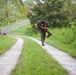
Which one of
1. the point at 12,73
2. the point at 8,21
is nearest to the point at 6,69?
the point at 12,73

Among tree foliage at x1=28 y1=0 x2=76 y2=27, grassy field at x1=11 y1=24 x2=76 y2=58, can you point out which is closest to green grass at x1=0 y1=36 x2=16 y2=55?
grassy field at x1=11 y1=24 x2=76 y2=58

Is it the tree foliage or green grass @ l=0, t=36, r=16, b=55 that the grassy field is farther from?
green grass @ l=0, t=36, r=16, b=55

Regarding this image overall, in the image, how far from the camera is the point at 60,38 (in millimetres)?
27750

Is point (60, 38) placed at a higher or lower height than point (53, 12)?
higher

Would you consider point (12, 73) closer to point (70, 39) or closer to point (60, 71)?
point (60, 71)

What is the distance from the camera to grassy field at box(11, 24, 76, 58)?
1746 centimetres

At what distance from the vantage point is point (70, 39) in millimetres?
22125

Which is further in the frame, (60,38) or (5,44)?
(60,38)

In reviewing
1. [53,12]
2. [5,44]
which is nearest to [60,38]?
Result: [5,44]

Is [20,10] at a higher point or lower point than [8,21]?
higher

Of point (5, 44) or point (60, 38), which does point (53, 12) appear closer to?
point (60, 38)

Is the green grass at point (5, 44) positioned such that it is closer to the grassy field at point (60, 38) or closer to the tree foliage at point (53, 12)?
the grassy field at point (60, 38)

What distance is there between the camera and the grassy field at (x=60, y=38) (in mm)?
17464

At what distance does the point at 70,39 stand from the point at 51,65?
40.4 feet
